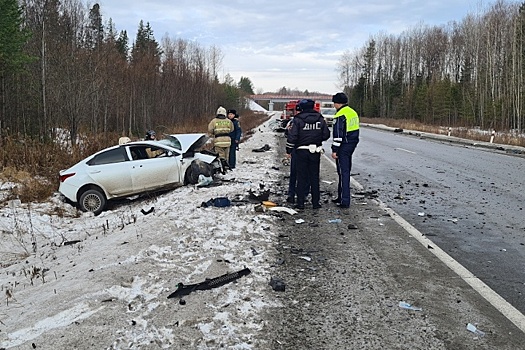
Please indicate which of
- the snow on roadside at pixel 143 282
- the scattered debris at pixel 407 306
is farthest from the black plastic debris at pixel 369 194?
the scattered debris at pixel 407 306

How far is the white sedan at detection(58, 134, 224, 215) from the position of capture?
10.6 m

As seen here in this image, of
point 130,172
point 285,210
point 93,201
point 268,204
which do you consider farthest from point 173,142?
point 285,210

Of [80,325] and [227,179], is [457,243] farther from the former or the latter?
[227,179]

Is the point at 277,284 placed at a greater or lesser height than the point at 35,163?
lesser

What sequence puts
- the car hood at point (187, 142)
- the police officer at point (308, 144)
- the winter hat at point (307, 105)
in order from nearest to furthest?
the police officer at point (308, 144), the winter hat at point (307, 105), the car hood at point (187, 142)

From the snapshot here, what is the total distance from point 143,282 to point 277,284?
1.35 metres

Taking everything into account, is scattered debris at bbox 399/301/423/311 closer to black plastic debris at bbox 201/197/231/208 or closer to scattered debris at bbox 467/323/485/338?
scattered debris at bbox 467/323/485/338

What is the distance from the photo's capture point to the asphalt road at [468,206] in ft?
17.1

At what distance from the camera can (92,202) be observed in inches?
416

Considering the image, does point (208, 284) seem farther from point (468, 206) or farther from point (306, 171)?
point (468, 206)

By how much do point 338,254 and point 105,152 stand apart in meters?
7.19

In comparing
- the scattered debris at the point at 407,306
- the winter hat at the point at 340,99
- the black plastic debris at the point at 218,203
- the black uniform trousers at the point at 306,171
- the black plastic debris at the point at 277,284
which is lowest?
the scattered debris at the point at 407,306

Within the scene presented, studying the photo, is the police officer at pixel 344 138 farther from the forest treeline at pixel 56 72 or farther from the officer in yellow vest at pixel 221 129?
the forest treeline at pixel 56 72

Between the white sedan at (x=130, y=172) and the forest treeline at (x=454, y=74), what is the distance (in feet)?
129
